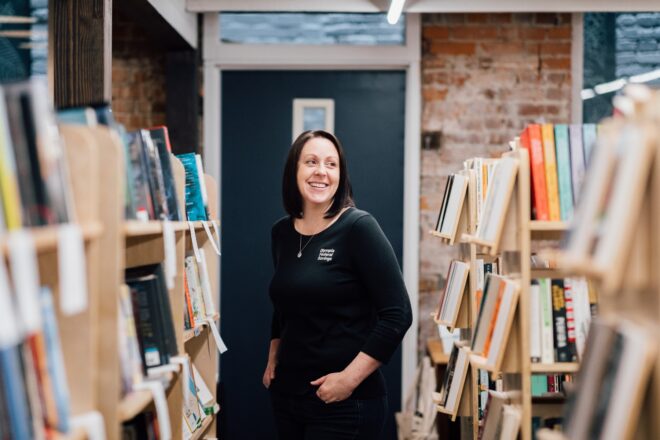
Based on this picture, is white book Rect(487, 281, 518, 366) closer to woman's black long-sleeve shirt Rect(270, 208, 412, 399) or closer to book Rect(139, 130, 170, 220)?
woman's black long-sleeve shirt Rect(270, 208, 412, 399)

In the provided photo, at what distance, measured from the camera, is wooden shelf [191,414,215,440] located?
7.97ft

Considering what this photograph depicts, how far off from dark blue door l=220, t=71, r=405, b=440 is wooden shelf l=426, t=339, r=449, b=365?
1.54 ft

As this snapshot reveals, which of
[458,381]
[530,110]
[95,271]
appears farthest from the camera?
[530,110]

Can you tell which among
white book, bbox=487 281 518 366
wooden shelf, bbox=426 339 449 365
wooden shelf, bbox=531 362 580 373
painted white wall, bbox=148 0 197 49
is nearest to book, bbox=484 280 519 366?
white book, bbox=487 281 518 366

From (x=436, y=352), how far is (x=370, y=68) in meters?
1.65

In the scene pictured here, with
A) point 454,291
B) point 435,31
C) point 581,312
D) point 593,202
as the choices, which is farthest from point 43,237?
point 435,31

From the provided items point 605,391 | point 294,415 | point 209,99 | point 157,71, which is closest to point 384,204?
point 209,99

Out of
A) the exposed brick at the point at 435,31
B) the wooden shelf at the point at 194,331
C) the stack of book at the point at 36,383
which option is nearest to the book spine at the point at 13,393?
the stack of book at the point at 36,383

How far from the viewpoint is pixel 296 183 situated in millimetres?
2463

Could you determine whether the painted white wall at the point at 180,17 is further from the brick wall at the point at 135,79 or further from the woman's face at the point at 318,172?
the woman's face at the point at 318,172

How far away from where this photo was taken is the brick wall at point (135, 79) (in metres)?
4.14

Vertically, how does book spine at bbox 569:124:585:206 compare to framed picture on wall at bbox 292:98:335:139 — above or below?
below

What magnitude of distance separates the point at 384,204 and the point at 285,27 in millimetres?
1175

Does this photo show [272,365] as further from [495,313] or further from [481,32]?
[481,32]
